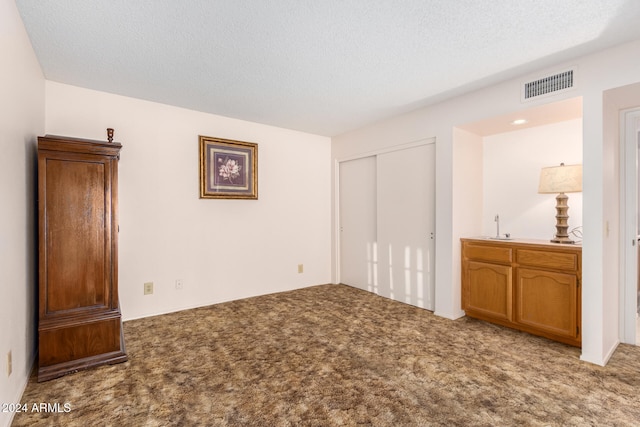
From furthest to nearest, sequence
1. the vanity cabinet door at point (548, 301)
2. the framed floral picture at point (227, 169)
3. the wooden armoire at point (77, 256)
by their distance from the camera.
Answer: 1. the framed floral picture at point (227, 169)
2. the vanity cabinet door at point (548, 301)
3. the wooden armoire at point (77, 256)

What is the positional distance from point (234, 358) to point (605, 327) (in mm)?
2798

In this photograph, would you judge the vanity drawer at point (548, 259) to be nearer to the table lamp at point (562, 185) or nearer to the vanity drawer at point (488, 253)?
the vanity drawer at point (488, 253)

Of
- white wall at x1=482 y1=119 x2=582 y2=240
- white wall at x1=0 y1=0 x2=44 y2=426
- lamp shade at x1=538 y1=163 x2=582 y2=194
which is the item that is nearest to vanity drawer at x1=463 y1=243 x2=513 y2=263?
white wall at x1=482 y1=119 x2=582 y2=240

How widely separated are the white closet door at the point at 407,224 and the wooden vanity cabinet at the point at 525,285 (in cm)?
43

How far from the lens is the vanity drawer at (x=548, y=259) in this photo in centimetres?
250

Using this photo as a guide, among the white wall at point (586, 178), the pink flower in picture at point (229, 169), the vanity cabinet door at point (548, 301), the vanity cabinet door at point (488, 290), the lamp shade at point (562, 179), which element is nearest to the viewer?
the white wall at point (586, 178)

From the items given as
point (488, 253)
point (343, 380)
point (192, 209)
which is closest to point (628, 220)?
point (488, 253)

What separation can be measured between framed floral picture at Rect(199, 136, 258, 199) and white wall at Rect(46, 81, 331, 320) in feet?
0.30

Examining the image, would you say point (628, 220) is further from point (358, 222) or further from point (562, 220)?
point (358, 222)

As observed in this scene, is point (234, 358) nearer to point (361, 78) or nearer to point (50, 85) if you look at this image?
point (361, 78)

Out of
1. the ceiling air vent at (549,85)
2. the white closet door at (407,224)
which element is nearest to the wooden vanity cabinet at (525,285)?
the white closet door at (407,224)

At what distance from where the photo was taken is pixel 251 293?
3.99 meters

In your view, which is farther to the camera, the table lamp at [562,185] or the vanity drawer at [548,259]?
the table lamp at [562,185]

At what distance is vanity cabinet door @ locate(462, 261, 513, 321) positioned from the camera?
9.51 feet
